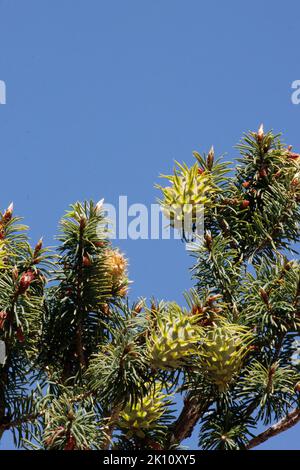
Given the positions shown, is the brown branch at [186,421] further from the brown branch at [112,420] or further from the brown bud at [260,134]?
the brown bud at [260,134]

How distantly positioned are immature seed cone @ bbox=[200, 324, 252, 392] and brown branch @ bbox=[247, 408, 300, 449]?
11.9 inches

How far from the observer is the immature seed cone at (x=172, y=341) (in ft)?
18.3

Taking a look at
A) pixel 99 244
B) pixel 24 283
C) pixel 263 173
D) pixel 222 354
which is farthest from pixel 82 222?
pixel 263 173

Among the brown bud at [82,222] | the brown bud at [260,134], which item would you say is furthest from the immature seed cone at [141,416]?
the brown bud at [260,134]

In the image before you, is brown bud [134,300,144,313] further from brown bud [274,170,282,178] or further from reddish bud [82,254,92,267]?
brown bud [274,170,282,178]

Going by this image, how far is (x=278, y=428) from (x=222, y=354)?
0.48 meters

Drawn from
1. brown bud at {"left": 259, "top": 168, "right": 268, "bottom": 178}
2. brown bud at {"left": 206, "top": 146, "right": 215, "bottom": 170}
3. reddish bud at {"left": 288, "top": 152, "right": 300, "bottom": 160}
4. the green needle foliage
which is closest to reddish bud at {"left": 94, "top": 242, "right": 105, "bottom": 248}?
the green needle foliage

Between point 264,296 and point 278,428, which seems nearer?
point 278,428

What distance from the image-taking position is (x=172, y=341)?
220 inches

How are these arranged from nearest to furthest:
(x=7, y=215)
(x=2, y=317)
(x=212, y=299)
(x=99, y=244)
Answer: (x=2, y=317)
(x=212, y=299)
(x=99, y=244)
(x=7, y=215)

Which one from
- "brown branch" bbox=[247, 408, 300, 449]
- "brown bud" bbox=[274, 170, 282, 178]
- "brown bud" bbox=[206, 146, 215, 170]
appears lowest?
"brown branch" bbox=[247, 408, 300, 449]

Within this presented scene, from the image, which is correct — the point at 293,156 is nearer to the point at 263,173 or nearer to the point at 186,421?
the point at 263,173

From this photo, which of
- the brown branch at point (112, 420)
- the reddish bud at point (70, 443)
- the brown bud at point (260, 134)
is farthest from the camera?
the brown bud at point (260, 134)

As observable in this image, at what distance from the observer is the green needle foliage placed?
5668mm
